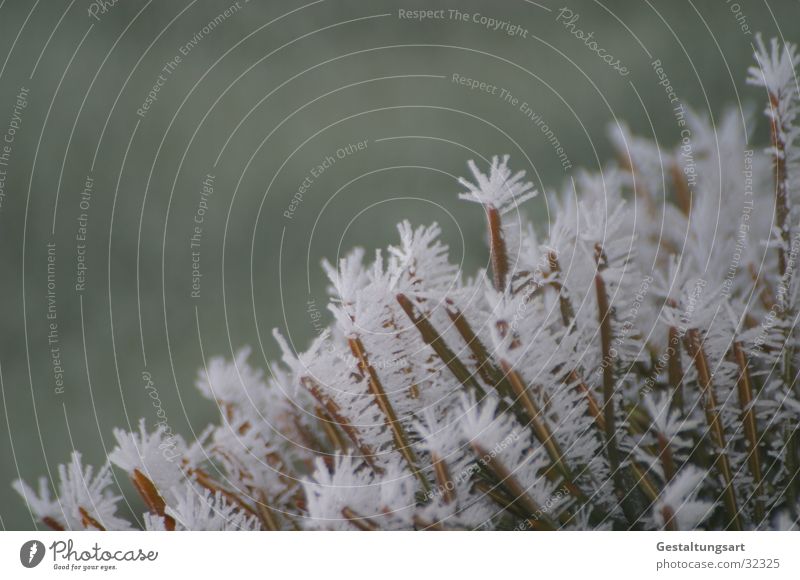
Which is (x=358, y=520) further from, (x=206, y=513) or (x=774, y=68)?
(x=774, y=68)

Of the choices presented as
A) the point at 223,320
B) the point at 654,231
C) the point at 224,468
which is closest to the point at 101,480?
the point at 224,468

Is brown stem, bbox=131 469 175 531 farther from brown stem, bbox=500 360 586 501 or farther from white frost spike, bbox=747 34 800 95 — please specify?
white frost spike, bbox=747 34 800 95

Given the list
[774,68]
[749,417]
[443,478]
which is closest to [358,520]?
[443,478]

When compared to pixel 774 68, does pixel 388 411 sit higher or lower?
lower

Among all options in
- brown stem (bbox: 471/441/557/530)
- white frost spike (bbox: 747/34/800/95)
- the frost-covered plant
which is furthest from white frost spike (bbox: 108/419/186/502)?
white frost spike (bbox: 747/34/800/95)
